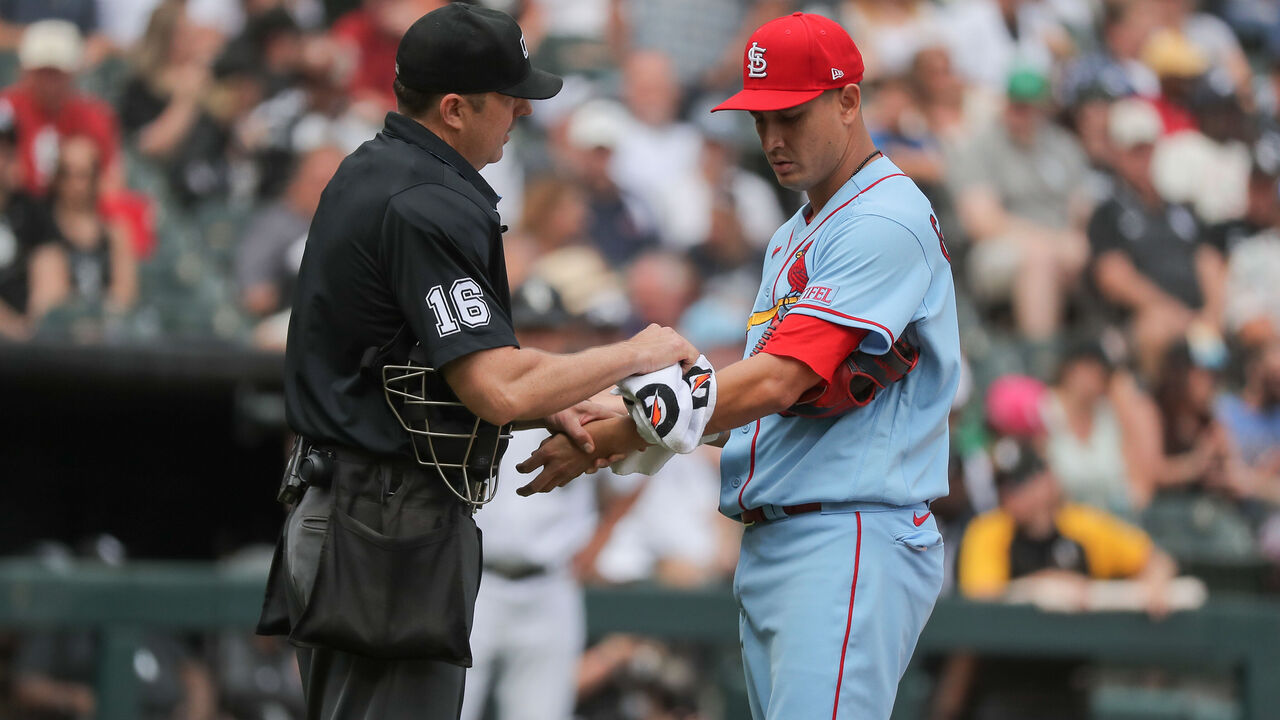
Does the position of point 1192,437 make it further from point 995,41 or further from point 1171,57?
point 1171,57

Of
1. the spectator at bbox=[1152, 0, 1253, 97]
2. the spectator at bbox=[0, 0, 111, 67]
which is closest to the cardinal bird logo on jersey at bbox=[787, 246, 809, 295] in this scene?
the spectator at bbox=[0, 0, 111, 67]

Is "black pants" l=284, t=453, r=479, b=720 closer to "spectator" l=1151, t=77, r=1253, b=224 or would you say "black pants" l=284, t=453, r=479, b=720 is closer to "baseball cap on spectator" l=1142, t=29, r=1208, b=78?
"spectator" l=1151, t=77, r=1253, b=224

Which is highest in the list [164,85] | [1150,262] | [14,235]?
[164,85]

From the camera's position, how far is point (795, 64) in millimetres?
3475

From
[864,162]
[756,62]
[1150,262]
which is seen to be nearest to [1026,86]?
[1150,262]

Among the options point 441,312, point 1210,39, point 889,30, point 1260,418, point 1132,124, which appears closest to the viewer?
point 441,312

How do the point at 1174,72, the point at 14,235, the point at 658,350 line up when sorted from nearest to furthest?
the point at 658,350 → the point at 14,235 → the point at 1174,72

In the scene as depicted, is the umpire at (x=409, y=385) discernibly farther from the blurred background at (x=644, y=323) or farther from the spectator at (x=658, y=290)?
the spectator at (x=658, y=290)

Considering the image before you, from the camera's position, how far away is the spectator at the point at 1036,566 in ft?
21.8

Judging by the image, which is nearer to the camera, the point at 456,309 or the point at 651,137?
the point at 456,309

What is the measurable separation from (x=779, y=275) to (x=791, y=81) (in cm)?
48

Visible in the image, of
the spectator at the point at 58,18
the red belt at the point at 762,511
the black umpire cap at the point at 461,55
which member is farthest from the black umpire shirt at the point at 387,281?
the spectator at the point at 58,18

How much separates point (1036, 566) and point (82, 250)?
4741 mm

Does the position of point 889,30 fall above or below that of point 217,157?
above
